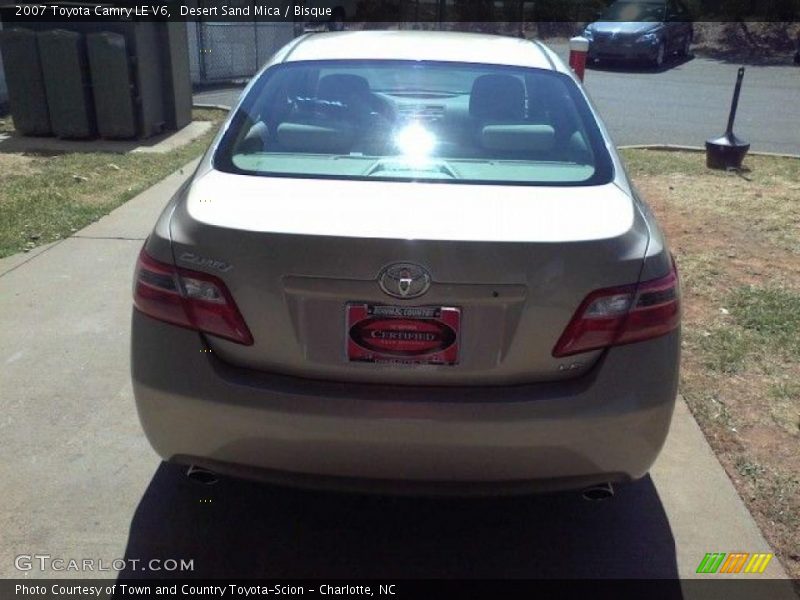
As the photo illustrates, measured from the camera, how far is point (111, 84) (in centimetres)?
941

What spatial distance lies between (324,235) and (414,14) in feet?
88.6

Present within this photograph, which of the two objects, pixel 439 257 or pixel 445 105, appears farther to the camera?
pixel 445 105

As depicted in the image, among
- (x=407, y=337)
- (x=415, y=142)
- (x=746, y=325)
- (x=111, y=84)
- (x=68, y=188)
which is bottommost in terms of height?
Result: (x=68, y=188)

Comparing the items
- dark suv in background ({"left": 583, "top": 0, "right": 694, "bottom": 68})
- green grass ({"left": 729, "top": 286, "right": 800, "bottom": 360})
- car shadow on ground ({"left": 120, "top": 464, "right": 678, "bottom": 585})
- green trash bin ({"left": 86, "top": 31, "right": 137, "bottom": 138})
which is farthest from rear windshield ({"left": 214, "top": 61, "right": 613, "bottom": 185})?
dark suv in background ({"left": 583, "top": 0, "right": 694, "bottom": 68})

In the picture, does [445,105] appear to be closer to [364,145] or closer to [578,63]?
[364,145]

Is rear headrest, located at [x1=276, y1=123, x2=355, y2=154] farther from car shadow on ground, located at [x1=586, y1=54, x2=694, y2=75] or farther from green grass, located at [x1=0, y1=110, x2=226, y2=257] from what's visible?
car shadow on ground, located at [x1=586, y1=54, x2=694, y2=75]

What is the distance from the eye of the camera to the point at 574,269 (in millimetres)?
2244

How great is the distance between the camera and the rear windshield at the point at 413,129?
9.29ft

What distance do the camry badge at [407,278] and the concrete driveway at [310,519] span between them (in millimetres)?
767

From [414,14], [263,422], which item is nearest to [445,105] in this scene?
[263,422]

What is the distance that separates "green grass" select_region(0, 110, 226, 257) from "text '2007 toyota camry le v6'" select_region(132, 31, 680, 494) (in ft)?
12.7

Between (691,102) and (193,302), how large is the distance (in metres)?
14.3

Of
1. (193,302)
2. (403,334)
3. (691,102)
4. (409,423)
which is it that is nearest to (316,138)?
(193,302)

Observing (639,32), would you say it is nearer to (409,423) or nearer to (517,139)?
(517,139)
